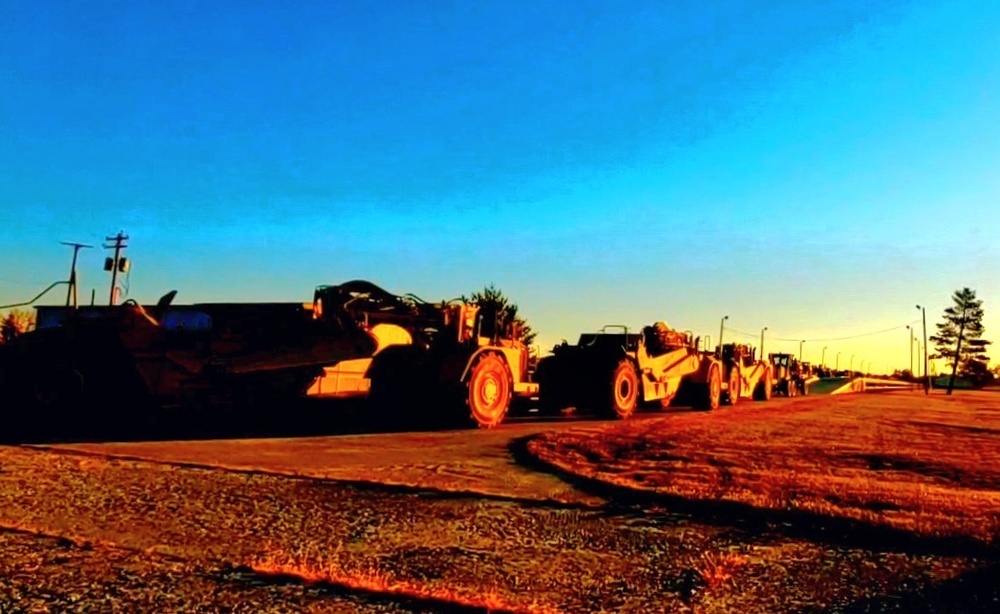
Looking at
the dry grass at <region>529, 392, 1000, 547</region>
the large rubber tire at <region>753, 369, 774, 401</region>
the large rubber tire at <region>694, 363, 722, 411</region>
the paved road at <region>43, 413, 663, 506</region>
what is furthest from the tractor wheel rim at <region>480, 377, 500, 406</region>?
the large rubber tire at <region>753, 369, 774, 401</region>


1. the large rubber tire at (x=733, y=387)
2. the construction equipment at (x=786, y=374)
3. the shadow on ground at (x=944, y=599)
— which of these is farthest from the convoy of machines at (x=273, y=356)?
the construction equipment at (x=786, y=374)

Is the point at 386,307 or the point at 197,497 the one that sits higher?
the point at 386,307

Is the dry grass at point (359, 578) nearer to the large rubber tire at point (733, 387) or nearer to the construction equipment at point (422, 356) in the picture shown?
the construction equipment at point (422, 356)

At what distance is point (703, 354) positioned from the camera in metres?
24.5

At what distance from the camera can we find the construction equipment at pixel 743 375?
89.2ft

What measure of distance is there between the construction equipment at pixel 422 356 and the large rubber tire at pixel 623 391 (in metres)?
3.84

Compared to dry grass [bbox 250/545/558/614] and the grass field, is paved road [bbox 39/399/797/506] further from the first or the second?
dry grass [bbox 250/545/558/614]

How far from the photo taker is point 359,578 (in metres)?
4.66

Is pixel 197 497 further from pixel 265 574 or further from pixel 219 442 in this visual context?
pixel 219 442

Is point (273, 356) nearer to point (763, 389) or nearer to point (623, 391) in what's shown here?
point (623, 391)

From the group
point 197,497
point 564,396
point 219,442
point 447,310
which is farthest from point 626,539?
point 564,396

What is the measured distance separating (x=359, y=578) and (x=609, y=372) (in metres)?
14.5

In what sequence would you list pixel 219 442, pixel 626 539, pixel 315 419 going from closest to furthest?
pixel 626 539 < pixel 219 442 < pixel 315 419

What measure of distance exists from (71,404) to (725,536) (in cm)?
1107
